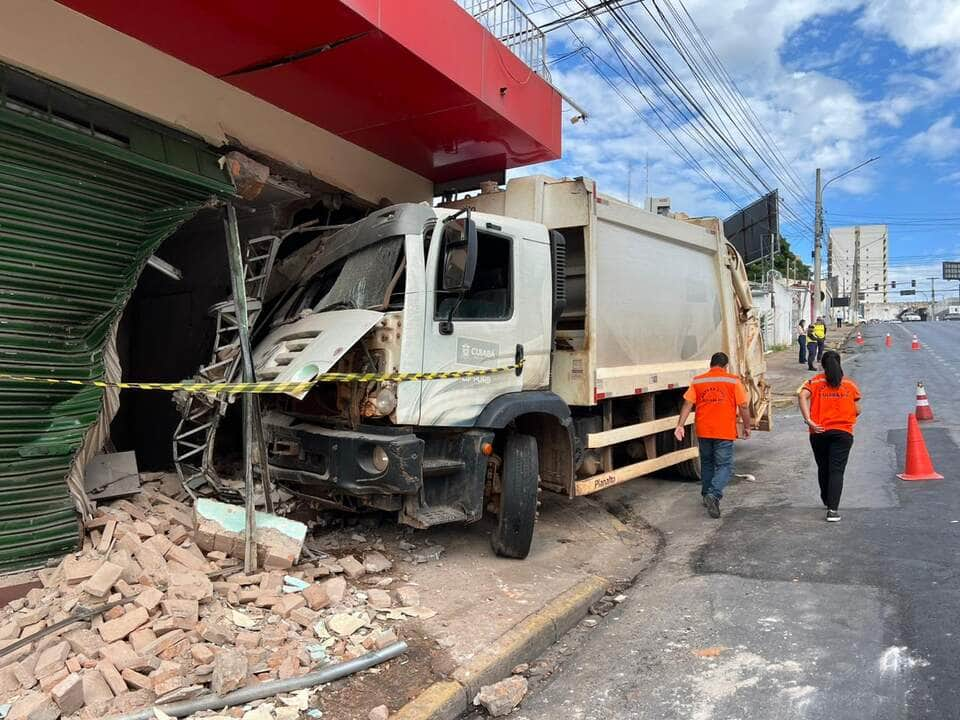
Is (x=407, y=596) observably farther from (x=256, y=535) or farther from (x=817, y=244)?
(x=817, y=244)

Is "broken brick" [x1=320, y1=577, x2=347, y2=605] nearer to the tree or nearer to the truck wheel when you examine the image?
the truck wheel

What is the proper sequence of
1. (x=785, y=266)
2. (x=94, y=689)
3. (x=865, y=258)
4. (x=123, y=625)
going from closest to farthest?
(x=94, y=689)
(x=123, y=625)
(x=785, y=266)
(x=865, y=258)

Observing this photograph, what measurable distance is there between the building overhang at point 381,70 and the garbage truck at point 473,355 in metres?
1.21

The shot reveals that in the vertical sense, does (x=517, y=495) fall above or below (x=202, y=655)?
above

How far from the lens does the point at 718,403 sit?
617 cm

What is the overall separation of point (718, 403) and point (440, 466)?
2984mm

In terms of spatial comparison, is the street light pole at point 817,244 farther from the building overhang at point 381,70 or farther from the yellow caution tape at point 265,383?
the yellow caution tape at point 265,383

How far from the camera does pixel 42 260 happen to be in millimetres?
3971

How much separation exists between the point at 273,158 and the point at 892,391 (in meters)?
14.3

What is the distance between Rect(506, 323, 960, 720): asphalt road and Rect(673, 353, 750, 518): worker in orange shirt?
12.3 inches

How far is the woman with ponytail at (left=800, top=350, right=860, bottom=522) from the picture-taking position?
5660 mm

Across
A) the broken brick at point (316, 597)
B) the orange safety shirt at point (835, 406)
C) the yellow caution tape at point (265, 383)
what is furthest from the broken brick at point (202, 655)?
the orange safety shirt at point (835, 406)

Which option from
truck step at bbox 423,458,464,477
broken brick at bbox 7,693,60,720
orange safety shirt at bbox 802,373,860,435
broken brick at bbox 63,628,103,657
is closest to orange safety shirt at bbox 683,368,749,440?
orange safety shirt at bbox 802,373,860,435

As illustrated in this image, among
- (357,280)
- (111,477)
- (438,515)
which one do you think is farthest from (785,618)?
(111,477)
